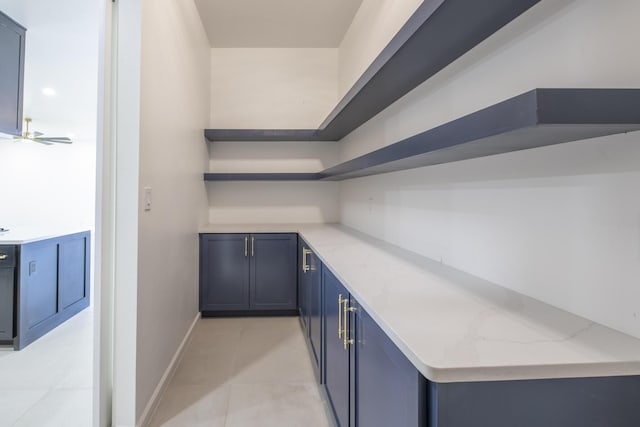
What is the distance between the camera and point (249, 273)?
3342 mm

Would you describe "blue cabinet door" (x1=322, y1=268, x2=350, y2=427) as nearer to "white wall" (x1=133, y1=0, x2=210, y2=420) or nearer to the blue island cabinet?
the blue island cabinet

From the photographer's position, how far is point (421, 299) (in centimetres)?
113

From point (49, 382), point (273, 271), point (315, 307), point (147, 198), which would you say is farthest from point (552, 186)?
point (49, 382)

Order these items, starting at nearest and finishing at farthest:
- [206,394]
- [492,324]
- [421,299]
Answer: [492,324] < [421,299] < [206,394]

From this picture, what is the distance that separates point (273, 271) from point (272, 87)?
2183mm

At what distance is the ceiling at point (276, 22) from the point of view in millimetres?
2963

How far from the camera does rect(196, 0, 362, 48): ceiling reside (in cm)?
296

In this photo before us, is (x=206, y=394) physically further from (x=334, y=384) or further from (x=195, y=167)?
(x=195, y=167)

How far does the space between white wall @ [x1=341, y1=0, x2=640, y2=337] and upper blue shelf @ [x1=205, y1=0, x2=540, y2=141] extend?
0.06 meters

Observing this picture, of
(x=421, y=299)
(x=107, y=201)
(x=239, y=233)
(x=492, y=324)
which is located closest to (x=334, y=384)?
(x=421, y=299)

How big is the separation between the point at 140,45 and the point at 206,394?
209 centimetres


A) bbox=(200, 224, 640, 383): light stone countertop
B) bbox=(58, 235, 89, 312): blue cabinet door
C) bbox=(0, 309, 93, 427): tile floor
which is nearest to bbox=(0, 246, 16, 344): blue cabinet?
bbox=(0, 309, 93, 427): tile floor

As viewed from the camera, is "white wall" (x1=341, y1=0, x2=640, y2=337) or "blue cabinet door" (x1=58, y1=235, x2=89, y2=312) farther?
"blue cabinet door" (x1=58, y1=235, x2=89, y2=312)

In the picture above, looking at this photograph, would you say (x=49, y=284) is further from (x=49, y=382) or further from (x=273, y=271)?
(x=273, y=271)
